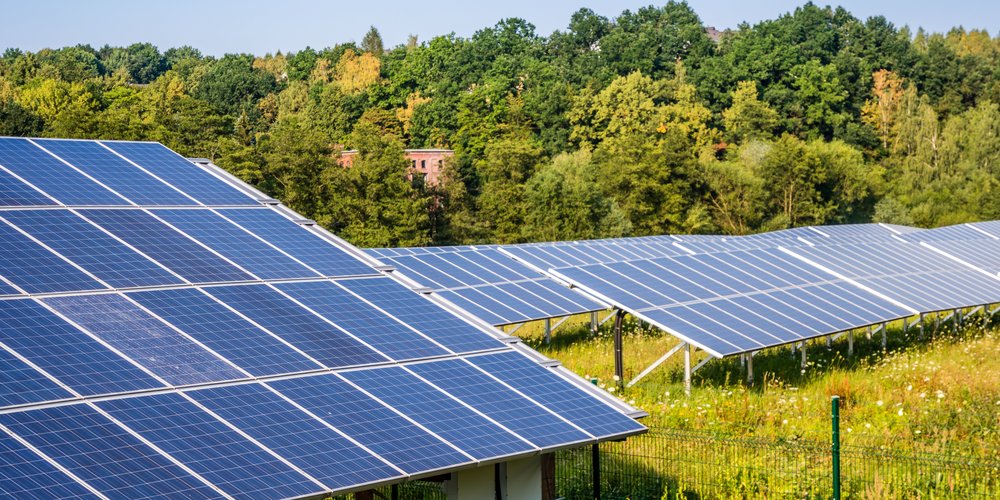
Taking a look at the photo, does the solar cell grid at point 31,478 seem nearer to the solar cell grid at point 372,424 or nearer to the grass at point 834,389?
the solar cell grid at point 372,424

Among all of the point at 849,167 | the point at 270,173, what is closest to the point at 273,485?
the point at 270,173

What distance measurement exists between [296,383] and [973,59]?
129 meters

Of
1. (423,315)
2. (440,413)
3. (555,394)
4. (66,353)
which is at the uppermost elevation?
(66,353)

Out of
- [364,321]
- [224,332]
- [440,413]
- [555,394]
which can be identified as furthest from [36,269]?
[555,394]

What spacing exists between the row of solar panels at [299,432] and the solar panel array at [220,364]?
25mm

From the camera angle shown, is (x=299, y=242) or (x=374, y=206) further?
(x=374, y=206)

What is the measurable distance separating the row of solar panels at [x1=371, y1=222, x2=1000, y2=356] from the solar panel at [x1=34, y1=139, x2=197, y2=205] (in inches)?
415

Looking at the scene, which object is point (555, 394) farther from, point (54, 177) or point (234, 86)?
point (234, 86)

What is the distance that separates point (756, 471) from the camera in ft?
65.5

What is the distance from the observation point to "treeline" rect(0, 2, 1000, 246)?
3369 inches

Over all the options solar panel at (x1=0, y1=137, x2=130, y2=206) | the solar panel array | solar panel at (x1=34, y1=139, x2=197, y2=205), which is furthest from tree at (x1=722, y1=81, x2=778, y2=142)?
the solar panel array

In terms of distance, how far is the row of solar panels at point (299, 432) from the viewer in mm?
11594

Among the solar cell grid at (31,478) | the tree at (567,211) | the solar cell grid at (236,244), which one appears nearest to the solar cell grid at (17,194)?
the solar cell grid at (236,244)

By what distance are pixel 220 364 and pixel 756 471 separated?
963cm
